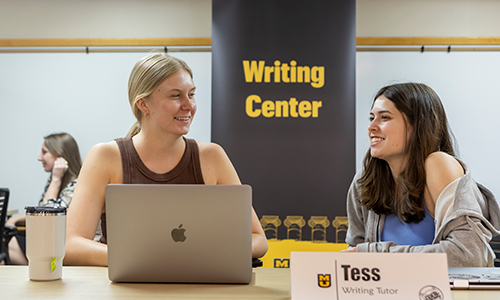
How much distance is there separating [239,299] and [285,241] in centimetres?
206

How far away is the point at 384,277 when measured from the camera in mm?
875

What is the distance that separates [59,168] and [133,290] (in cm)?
302

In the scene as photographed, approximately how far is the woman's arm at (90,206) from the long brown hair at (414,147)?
1.09 meters

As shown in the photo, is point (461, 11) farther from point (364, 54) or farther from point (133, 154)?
point (133, 154)

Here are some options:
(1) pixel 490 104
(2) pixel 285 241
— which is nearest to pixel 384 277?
(2) pixel 285 241

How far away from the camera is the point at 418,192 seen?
5.41ft

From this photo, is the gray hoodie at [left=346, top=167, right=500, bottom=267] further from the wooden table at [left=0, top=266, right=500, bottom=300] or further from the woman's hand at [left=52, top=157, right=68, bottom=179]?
the woman's hand at [left=52, top=157, right=68, bottom=179]

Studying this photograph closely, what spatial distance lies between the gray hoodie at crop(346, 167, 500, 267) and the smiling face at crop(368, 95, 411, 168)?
0.26 meters

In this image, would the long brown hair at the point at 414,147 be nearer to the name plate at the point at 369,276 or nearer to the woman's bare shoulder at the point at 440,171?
the woman's bare shoulder at the point at 440,171

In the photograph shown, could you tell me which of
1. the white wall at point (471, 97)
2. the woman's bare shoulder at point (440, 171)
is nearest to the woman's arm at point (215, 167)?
the woman's bare shoulder at point (440, 171)

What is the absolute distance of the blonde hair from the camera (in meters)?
1.64

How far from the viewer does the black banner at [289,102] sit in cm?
286

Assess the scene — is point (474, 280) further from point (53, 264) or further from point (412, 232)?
point (53, 264)

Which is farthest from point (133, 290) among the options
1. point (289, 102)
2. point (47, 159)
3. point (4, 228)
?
point (47, 159)
